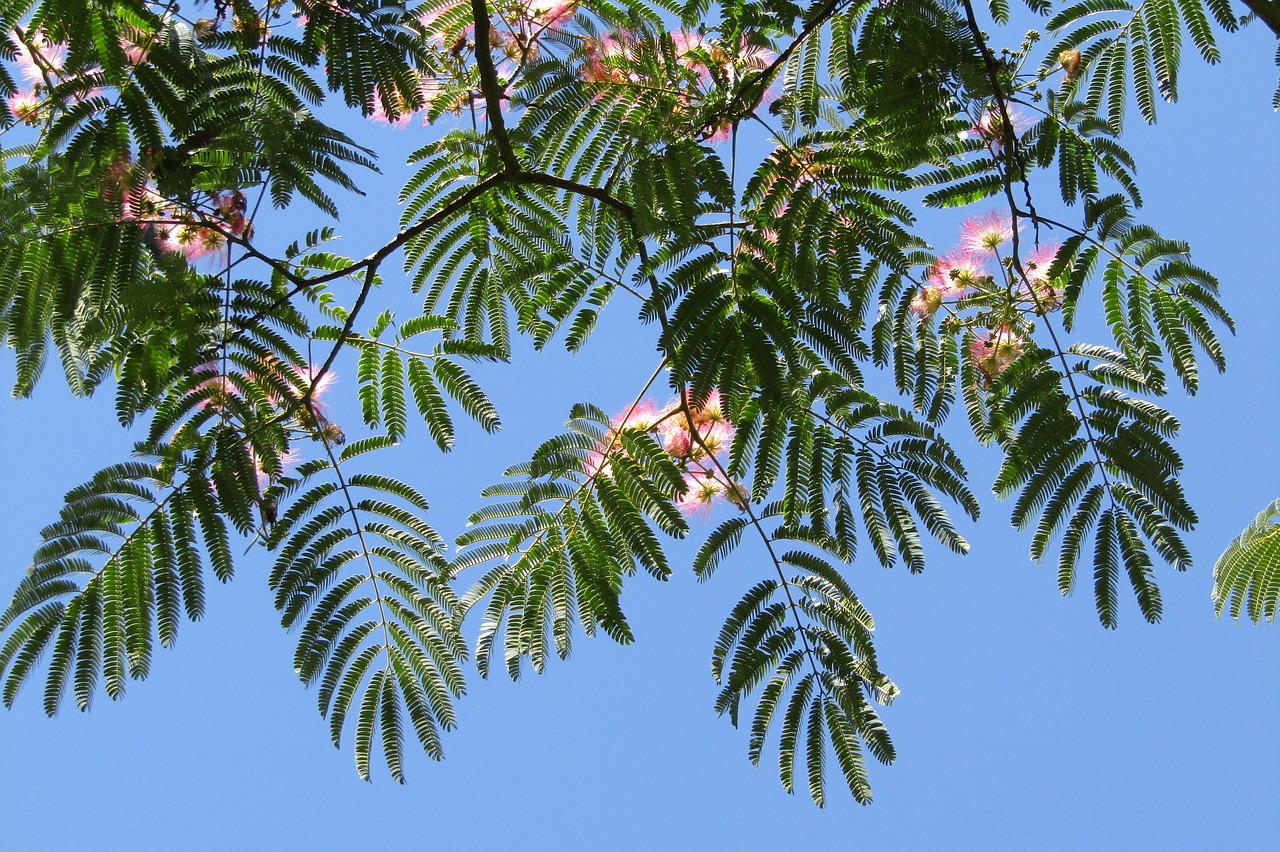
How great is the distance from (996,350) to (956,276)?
26cm

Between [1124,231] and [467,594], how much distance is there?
2224mm

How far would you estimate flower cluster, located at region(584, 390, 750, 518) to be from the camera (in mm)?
3396

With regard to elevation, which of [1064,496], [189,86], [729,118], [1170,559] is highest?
[189,86]

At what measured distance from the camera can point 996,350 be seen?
339 centimetres

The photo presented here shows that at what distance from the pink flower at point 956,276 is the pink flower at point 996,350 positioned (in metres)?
0.16

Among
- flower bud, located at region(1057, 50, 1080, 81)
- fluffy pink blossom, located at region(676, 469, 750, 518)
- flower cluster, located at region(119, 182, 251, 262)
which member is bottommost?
fluffy pink blossom, located at region(676, 469, 750, 518)

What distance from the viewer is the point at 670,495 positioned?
3.27 m

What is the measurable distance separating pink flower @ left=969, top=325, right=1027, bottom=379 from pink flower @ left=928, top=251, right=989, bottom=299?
0.52 feet

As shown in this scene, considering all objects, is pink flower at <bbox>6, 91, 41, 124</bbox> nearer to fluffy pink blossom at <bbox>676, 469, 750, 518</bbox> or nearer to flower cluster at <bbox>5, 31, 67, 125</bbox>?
flower cluster at <bbox>5, 31, 67, 125</bbox>

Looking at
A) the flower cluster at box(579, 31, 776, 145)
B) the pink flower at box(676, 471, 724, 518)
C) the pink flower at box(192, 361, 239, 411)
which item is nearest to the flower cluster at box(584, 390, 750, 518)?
the pink flower at box(676, 471, 724, 518)

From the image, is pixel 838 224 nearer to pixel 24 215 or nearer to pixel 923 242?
pixel 923 242

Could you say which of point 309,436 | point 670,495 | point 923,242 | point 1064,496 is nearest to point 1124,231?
point 923,242

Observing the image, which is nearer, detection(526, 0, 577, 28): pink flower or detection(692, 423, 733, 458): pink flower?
detection(692, 423, 733, 458): pink flower

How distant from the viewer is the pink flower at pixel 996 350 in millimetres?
3385
